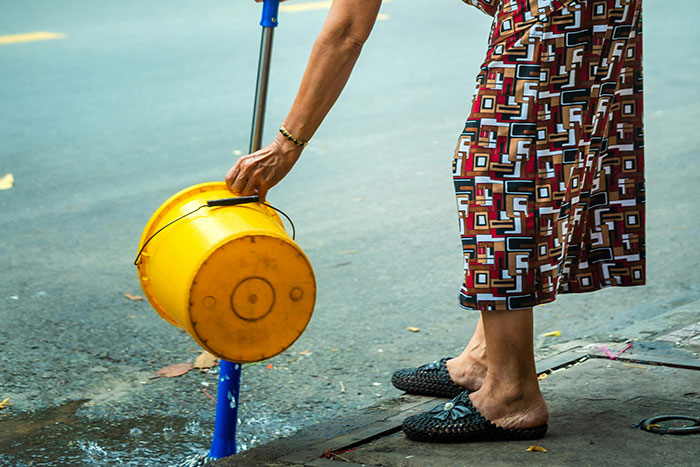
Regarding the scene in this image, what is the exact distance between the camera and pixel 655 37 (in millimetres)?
11094

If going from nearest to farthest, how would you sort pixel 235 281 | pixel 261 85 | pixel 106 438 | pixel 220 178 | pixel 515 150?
1. pixel 235 281
2. pixel 515 150
3. pixel 261 85
4. pixel 106 438
5. pixel 220 178

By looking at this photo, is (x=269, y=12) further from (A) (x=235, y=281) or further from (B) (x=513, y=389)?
(B) (x=513, y=389)

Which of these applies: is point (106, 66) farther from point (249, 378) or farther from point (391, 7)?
point (249, 378)

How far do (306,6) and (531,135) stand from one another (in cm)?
1180

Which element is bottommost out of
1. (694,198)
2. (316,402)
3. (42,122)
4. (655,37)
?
(316,402)

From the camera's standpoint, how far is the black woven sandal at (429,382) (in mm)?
3072

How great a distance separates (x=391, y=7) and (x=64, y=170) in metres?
8.19

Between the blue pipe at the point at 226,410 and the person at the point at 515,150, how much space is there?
1.73 ft

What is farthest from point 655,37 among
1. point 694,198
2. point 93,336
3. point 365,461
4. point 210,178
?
point 365,461

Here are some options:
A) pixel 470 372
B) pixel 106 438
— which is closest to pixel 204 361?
pixel 106 438

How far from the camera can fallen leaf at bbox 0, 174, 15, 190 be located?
6.22 m

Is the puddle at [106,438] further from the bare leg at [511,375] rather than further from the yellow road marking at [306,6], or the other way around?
the yellow road marking at [306,6]

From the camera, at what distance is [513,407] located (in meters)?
2.63

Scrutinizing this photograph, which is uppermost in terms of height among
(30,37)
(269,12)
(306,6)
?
(306,6)
